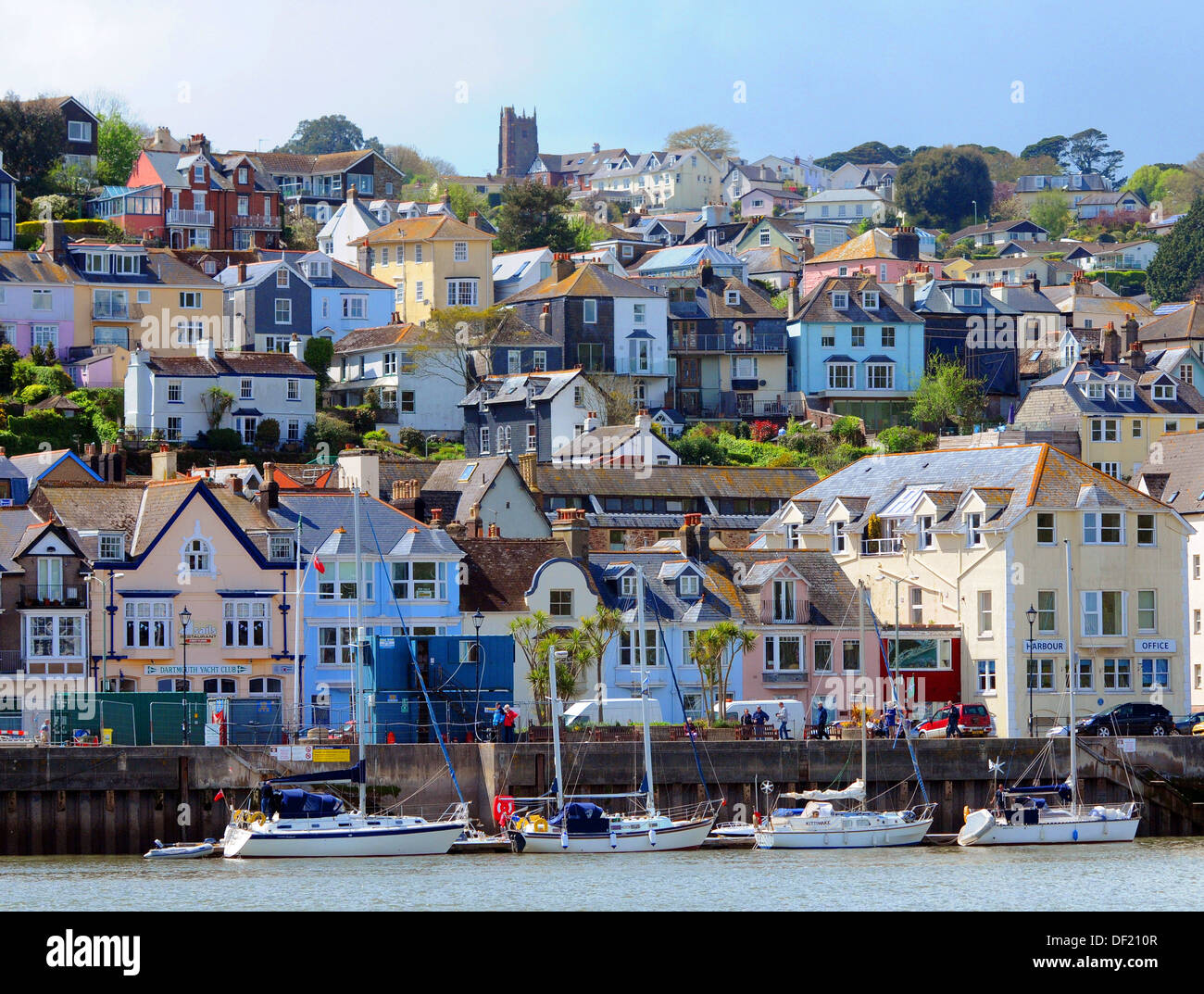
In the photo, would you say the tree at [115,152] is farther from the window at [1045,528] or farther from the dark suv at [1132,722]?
the dark suv at [1132,722]

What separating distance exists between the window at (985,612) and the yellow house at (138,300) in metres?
51.8

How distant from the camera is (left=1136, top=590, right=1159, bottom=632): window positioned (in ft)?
224

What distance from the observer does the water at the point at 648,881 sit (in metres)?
40.5

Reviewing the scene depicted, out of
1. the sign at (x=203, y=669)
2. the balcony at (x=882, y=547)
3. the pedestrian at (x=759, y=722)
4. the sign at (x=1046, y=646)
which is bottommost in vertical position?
the pedestrian at (x=759, y=722)

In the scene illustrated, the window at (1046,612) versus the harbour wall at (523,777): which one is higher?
the window at (1046,612)

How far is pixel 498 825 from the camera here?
52.3m

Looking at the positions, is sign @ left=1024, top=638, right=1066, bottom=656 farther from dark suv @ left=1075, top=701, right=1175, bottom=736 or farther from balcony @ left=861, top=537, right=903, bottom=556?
balcony @ left=861, top=537, right=903, bottom=556

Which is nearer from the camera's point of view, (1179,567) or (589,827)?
(589,827)

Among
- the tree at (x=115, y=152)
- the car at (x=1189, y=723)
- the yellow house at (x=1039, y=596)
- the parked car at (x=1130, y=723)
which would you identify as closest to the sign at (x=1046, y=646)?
the yellow house at (x=1039, y=596)

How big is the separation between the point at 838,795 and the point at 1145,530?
70.4 feet

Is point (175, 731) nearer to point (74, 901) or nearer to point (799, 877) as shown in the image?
point (74, 901)

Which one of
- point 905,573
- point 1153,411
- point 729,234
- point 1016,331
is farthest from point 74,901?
point 729,234

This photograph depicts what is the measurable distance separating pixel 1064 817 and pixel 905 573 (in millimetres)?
19230

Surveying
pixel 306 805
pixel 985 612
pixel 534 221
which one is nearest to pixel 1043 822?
pixel 985 612
